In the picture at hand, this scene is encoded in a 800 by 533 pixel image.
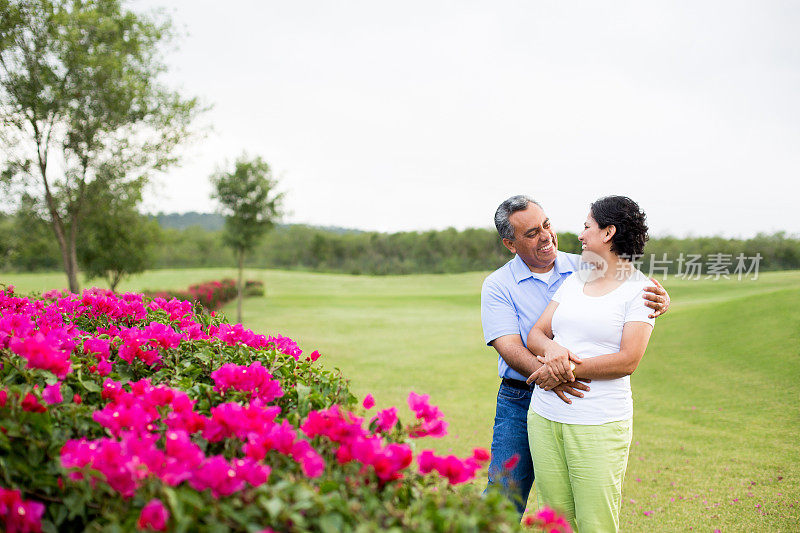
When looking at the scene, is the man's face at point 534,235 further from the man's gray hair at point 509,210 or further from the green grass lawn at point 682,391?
the green grass lawn at point 682,391

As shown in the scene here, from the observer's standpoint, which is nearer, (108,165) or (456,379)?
(456,379)

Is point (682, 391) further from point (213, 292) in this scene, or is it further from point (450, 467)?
point (213, 292)

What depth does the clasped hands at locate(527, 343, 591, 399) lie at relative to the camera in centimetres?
247

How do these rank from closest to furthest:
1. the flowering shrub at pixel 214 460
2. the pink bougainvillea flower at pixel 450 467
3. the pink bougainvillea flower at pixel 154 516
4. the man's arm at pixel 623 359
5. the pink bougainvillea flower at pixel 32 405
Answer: the pink bougainvillea flower at pixel 154 516 < the flowering shrub at pixel 214 460 < the pink bougainvillea flower at pixel 450 467 < the pink bougainvillea flower at pixel 32 405 < the man's arm at pixel 623 359

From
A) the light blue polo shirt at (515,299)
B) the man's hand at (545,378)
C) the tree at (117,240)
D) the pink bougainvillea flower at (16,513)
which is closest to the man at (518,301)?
the light blue polo shirt at (515,299)

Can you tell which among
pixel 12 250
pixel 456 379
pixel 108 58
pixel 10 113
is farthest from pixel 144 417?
pixel 12 250

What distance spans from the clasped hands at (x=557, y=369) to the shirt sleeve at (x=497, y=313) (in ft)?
1.56

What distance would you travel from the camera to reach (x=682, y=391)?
28.3 feet

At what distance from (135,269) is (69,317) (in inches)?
738

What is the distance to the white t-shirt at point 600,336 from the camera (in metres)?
2.50

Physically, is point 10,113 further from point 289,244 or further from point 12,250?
point 289,244

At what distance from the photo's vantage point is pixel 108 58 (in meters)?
15.4

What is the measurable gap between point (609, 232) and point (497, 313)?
2.76 feet

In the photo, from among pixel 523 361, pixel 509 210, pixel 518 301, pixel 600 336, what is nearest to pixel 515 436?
pixel 523 361
